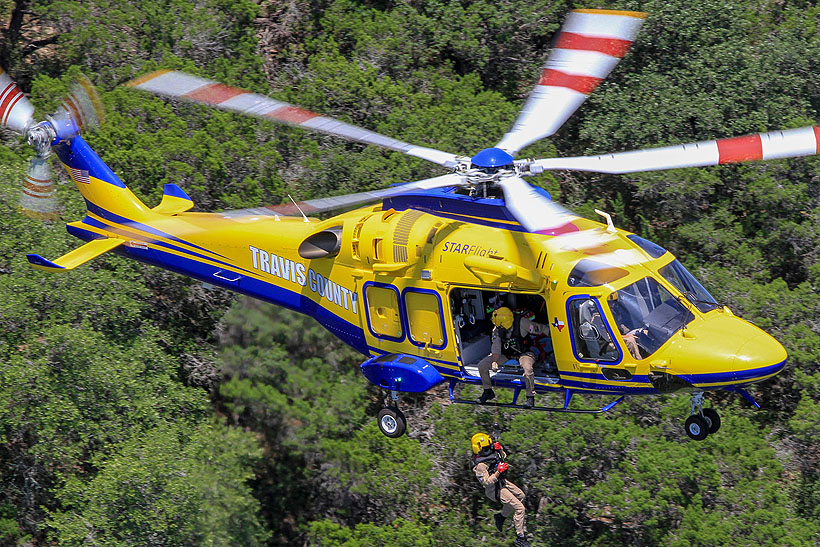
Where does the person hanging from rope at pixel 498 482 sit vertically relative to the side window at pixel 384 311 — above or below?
below

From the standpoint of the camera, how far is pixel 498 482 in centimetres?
1531

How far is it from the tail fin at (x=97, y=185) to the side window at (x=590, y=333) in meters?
7.43

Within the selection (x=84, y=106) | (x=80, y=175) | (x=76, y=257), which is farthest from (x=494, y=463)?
(x=80, y=175)

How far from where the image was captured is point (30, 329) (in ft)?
66.5

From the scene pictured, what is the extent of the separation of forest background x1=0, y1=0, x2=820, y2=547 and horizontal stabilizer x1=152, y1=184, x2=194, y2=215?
7.38 feet

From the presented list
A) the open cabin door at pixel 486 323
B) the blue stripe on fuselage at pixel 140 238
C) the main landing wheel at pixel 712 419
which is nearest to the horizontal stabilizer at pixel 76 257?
the blue stripe on fuselage at pixel 140 238

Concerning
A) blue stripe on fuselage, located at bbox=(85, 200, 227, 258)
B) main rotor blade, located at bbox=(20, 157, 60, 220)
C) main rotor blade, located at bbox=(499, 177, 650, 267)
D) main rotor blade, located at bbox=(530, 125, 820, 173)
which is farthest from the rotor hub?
main rotor blade, located at bbox=(20, 157, 60, 220)

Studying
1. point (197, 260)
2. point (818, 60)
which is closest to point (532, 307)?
point (197, 260)

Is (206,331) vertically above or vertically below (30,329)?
below

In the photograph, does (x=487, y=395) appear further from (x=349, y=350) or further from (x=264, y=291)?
(x=349, y=350)

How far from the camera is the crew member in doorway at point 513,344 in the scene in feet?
45.8

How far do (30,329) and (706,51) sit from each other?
45.9ft

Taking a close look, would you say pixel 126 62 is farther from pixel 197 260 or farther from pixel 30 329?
pixel 197 260

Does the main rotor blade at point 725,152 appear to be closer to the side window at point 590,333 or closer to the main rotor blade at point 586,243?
the main rotor blade at point 586,243
